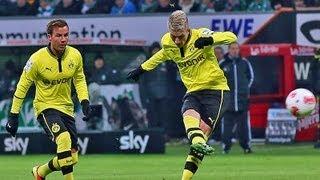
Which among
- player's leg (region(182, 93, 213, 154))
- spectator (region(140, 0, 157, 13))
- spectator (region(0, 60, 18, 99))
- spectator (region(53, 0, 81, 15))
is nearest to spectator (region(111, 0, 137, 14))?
spectator (region(140, 0, 157, 13))

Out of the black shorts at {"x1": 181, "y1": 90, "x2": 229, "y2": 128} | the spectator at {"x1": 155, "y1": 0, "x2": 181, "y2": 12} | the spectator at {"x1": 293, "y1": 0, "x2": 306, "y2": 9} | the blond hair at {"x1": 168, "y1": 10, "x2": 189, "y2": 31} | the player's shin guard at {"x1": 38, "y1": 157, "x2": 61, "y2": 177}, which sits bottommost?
the player's shin guard at {"x1": 38, "y1": 157, "x2": 61, "y2": 177}

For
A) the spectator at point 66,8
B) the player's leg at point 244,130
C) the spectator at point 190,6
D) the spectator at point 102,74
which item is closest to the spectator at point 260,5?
the spectator at point 190,6

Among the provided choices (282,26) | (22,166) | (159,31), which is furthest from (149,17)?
(22,166)

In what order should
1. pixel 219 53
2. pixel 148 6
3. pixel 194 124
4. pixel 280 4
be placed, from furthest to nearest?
pixel 148 6 < pixel 280 4 < pixel 219 53 < pixel 194 124

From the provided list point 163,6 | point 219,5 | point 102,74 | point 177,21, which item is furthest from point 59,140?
point 219,5

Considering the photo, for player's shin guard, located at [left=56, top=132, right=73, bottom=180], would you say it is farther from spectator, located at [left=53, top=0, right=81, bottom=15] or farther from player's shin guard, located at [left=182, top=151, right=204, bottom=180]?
spectator, located at [left=53, top=0, right=81, bottom=15]

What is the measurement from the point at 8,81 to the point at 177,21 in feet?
41.4

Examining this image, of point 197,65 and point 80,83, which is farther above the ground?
point 197,65

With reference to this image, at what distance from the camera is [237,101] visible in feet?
78.0

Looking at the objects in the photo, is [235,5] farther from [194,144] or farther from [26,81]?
[194,144]

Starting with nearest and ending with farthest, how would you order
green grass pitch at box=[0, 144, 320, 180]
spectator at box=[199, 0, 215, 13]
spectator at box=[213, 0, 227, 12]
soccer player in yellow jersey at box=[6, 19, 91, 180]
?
soccer player in yellow jersey at box=[6, 19, 91, 180]
green grass pitch at box=[0, 144, 320, 180]
spectator at box=[199, 0, 215, 13]
spectator at box=[213, 0, 227, 12]

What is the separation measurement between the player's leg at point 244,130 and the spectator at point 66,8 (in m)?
5.95

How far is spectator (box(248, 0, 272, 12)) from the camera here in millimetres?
27719

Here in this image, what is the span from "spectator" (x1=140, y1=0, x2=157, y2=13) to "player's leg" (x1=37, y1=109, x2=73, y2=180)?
40.1 feet
